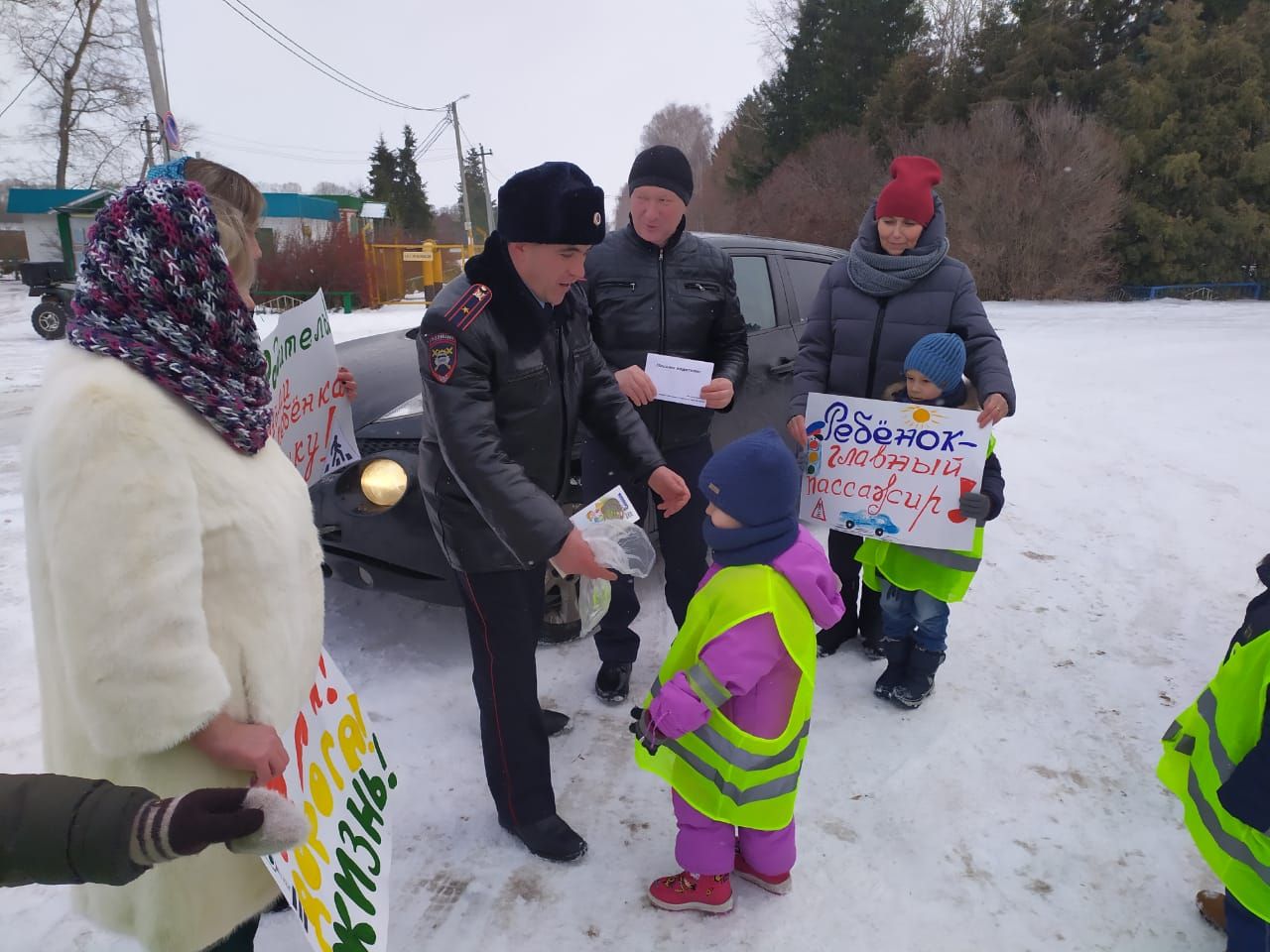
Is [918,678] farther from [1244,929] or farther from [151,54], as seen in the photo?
[151,54]

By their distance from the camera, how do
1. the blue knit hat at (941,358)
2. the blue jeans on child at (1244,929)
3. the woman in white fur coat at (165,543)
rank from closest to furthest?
the woman in white fur coat at (165,543) < the blue jeans on child at (1244,929) < the blue knit hat at (941,358)

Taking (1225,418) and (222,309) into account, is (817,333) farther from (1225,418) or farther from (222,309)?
(1225,418)

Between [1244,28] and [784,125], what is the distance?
1571 centimetres

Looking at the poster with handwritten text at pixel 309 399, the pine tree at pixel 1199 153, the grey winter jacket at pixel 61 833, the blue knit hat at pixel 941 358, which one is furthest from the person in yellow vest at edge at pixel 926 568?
the pine tree at pixel 1199 153

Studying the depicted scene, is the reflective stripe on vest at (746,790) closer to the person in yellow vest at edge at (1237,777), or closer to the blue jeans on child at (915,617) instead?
the person in yellow vest at edge at (1237,777)

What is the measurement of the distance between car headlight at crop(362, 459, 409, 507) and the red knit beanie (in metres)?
2.18

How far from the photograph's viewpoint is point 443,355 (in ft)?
6.41

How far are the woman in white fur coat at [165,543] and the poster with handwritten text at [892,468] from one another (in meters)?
2.28

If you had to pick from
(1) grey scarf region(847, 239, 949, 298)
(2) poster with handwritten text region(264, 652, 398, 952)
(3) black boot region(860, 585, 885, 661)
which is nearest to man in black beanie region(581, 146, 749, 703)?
(1) grey scarf region(847, 239, 949, 298)

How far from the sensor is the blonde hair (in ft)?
4.66

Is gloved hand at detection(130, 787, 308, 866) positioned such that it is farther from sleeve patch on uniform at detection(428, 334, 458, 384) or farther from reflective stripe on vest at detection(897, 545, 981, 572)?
A: reflective stripe on vest at detection(897, 545, 981, 572)

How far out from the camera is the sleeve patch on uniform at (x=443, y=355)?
195cm

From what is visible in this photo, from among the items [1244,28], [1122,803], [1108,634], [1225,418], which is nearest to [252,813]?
[1122,803]

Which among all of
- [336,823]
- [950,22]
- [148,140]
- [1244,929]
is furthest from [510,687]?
[950,22]
